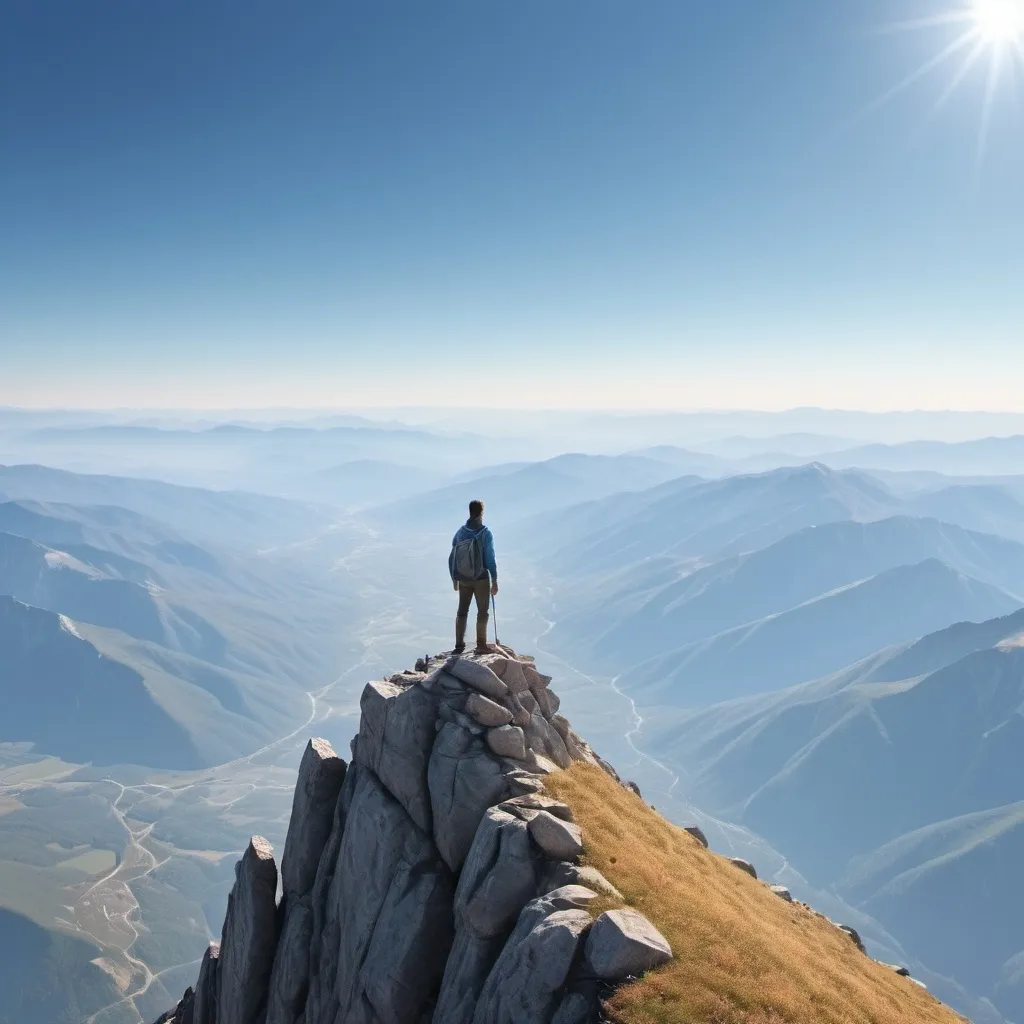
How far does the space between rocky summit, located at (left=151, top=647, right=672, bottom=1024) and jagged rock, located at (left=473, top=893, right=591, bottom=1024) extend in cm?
5

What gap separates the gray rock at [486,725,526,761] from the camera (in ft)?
98.1

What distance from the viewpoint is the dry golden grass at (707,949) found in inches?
746

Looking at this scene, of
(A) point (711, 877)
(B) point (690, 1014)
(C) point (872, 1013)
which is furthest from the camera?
(A) point (711, 877)

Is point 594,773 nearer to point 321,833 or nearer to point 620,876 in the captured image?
point 620,876

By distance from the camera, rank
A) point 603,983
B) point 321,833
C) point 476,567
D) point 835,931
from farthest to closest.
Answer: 1. point 835,931
2. point 321,833
3. point 476,567
4. point 603,983

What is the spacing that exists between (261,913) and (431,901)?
18088 millimetres

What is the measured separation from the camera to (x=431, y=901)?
2683 cm

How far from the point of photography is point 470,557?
3472cm

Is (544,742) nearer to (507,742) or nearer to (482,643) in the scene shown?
(507,742)

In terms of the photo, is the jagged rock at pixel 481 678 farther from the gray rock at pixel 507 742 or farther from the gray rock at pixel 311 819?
the gray rock at pixel 311 819

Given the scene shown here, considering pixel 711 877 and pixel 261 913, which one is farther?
pixel 261 913

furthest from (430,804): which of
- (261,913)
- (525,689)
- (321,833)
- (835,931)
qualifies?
(835,931)

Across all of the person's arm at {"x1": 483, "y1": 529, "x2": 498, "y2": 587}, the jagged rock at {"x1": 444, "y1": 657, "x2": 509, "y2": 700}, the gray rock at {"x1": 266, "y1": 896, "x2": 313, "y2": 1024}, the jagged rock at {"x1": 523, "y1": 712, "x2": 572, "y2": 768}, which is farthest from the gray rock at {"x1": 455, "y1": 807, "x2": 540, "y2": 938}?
the gray rock at {"x1": 266, "y1": 896, "x2": 313, "y2": 1024}

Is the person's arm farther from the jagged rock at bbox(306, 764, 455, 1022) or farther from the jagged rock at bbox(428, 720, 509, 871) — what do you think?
the jagged rock at bbox(306, 764, 455, 1022)
